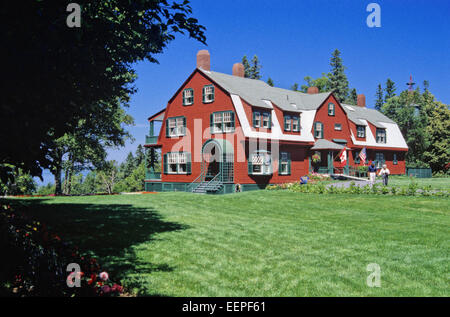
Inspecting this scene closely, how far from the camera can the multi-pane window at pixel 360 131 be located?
40237 mm

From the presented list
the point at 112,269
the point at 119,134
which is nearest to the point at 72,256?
the point at 112,269

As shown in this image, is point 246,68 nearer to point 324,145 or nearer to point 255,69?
point 255,69

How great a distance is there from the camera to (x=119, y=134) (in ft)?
130

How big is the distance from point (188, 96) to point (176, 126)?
2.90 m

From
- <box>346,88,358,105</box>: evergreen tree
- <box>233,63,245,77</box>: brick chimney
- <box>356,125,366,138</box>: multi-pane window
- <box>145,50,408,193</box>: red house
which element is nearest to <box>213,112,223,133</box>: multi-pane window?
<box>145,50,408,193</box>: red house

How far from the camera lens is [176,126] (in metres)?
32.3

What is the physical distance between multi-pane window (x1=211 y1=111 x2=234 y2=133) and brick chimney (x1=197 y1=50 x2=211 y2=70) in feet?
17.3

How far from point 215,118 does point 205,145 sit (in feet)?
7.88

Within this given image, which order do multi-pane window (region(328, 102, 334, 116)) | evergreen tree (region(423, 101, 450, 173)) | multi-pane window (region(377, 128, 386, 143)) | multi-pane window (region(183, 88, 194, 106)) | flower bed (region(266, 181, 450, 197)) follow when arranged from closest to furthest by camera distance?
flower bed (region(266, 181, 450, 197)), multi-pane window (region(183, 88, 194, 106)), multi-pane window (region(328, 102, 334, 116)), multi-pane window (region(377, 128, 386, 143)), evergreen tree (region(423, 101, 450, 173))

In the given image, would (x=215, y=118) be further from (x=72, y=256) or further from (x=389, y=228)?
(x=72, y=256)

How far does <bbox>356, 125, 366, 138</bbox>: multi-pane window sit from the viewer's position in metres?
40.2

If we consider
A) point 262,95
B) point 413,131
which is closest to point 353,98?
point 413,131

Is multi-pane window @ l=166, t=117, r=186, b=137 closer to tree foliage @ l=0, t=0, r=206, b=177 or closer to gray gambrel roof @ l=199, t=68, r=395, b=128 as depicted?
gray gambrel roof @ l=199, t=68, r=395, b=128

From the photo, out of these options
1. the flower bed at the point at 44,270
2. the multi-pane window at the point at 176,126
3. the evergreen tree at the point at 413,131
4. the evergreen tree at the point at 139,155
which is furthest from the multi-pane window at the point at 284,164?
the evergreen tree at the point at 139,155
